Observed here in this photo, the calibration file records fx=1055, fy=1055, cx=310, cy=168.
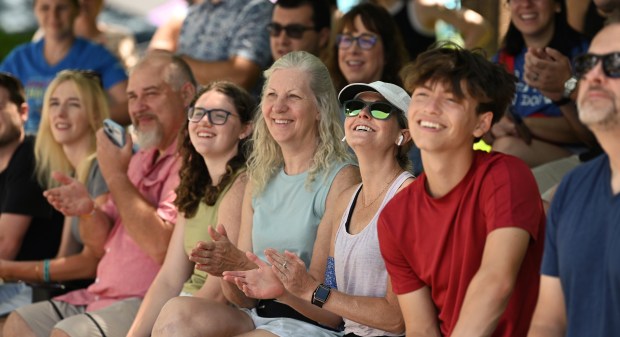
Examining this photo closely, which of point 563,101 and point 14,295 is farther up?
point 563,101

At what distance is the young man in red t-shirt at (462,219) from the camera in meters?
2.95

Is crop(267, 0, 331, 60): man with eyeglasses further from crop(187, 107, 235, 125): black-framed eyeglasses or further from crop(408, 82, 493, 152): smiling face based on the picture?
crop(408, 82, 493, 152): smiling face

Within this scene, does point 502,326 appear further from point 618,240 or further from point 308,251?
point 308,251

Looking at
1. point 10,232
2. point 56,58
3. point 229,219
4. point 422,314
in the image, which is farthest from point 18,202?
point 422,314

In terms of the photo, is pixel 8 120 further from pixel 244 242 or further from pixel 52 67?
pixel 244 242

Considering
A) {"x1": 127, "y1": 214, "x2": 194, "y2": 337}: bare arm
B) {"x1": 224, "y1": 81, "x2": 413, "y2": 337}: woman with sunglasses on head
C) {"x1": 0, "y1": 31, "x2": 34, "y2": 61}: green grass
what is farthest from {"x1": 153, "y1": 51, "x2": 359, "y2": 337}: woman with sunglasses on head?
{"x1": 0, "y1": 31, "x2": 34, "y2": 61}: green grass

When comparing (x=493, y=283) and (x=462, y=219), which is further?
(x=462, y=219)

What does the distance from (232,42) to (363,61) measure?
1.20m

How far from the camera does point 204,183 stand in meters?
4.52

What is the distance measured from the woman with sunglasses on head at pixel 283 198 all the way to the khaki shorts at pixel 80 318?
811 mm

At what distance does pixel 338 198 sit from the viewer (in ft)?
12.5

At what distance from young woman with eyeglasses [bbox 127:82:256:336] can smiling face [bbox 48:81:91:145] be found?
3.61 ft

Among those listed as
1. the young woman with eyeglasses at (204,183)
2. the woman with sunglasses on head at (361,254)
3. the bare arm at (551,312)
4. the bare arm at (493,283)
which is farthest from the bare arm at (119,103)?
the bare arm at (551,312)

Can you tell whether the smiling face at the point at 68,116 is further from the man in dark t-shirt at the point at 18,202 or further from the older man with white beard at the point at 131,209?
the older man with white beard at the point at 131,209
